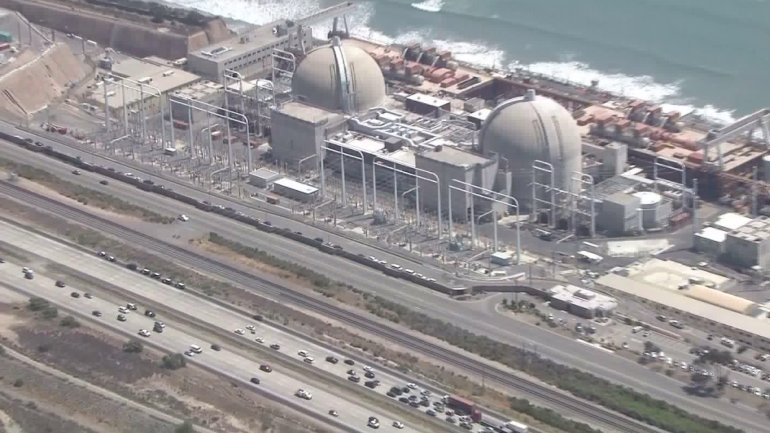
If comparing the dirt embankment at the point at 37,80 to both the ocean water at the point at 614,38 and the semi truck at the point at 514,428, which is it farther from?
the semi truck at the point at 514,428

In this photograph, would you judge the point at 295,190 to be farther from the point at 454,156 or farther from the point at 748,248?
the point at 748,248

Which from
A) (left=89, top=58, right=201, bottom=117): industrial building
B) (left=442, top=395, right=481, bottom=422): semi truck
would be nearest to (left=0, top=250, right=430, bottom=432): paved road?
(left=442, top=395, right=481, bottom=422): semi truck

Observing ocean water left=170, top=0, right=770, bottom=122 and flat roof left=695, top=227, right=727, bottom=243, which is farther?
ocean water left=170, top=0, right=770, bottom=122

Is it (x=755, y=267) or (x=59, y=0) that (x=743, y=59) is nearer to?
(x=755, y=267)

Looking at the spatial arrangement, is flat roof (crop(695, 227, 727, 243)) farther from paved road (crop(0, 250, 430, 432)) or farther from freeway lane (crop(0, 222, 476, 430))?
paved road (crop(0, 250, 430, 432))

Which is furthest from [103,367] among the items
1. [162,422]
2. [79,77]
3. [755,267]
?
[79,77]
